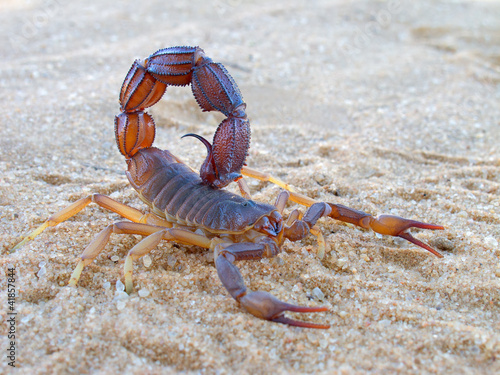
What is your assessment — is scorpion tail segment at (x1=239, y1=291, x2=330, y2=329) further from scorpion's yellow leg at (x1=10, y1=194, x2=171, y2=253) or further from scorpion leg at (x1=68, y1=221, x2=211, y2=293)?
scorpion's yellow leg at (x1=10, y1=194, x2=171, y2=253)

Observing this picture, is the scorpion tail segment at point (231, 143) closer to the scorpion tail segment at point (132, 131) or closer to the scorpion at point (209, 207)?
the scorpion at point (209, 207)

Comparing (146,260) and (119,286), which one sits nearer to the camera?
(119,286)

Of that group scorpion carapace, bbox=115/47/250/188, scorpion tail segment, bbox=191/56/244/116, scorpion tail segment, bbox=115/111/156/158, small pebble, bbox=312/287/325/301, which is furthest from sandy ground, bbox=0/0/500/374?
scorpion tail segment, bbox=191/56/244/116

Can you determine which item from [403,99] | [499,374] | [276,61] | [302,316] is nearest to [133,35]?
[276,61]

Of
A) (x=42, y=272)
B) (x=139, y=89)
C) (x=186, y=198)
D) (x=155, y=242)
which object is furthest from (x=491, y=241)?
(x=42, y=272)

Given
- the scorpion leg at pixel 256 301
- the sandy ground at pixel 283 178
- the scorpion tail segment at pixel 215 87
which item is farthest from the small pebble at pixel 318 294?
the scorpion tail segment at pixel 215 87

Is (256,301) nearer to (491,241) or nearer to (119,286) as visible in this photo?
(119,286)

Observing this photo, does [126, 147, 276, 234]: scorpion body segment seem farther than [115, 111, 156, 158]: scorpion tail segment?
No

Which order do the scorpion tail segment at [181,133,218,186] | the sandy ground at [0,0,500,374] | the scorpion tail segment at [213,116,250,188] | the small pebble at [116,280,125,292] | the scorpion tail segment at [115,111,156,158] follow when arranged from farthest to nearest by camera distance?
the scorpion tail segment at [115,111,156,158] < the scorpion tail segment at [181,133,218,186] < the scorpion tail segment at [213,116,250,188] < the small pebble at [116,280,125,292] < the sandy ground at [0,0,500,374]
